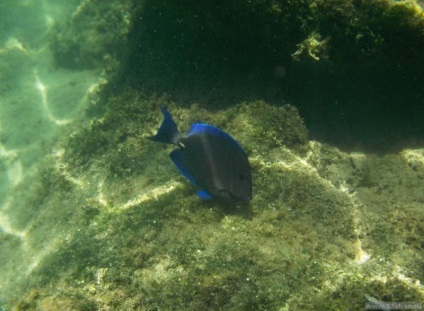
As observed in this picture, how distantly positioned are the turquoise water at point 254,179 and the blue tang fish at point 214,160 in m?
0.35

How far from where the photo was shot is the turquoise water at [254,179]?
2559mm

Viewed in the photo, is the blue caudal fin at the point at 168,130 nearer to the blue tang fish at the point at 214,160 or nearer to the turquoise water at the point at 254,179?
the blue tang fish at the point at 214,160

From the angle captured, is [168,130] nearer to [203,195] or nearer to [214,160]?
[214,160]

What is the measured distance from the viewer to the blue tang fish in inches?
107

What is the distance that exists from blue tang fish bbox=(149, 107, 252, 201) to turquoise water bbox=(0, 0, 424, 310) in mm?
347

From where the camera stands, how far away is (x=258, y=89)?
399 cm

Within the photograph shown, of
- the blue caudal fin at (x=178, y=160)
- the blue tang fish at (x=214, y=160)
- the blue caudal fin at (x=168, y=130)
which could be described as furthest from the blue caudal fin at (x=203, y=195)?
the blue caudal fin at (x=168, y=130)

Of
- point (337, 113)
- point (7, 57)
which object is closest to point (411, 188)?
point (337, 113)

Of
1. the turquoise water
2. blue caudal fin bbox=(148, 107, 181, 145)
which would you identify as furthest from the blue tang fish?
the turquoise water

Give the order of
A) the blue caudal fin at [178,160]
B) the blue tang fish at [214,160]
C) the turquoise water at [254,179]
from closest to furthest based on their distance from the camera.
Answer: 1. the turquoise water at [254,179]
2. the blue tang fish at [214,160]
3. the blue caudal fin at [178,160]

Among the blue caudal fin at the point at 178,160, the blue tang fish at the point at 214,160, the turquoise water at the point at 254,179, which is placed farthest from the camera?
the blue caudal fin at the point at 178,160

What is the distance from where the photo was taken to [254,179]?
3.24m

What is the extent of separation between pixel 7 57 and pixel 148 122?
23.6ft

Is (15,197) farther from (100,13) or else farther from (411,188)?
(411,188)
